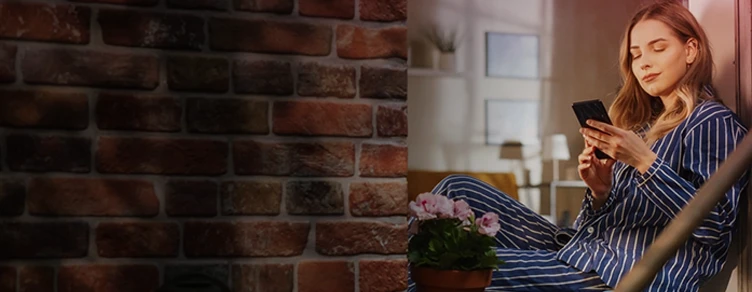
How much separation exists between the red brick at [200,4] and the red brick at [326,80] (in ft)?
0.55

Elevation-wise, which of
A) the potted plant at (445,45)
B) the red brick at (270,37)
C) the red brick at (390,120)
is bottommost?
the red brick at (390,120)

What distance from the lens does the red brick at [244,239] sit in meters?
1.27

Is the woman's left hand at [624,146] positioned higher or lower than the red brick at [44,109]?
lower

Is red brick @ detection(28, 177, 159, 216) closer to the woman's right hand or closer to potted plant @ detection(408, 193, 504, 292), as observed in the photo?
potted plant @ detection(408, 193, 504, 292)

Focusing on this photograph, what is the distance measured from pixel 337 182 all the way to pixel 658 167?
86cm

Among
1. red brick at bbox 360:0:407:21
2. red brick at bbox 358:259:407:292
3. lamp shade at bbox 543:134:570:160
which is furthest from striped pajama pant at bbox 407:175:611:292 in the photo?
lamp shade at bbox 543:134:570:160

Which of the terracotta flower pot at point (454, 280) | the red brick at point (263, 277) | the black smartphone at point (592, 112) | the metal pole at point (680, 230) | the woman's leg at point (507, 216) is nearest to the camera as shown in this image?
the metal pole at point (680, 230)

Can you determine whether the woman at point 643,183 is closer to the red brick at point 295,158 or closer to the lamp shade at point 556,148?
the red brick at point 295,158

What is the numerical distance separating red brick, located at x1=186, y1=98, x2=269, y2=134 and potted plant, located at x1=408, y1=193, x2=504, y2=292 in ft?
1.67

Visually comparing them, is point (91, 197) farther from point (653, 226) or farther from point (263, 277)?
point (653, 226)

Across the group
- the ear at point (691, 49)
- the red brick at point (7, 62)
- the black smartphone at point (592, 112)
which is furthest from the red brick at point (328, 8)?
the ear at point (691, 49)

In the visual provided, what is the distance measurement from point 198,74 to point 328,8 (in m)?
0.25

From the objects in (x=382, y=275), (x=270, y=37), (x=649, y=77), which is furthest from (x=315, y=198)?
(x=649, y=77)

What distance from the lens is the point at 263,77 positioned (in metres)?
1.30
